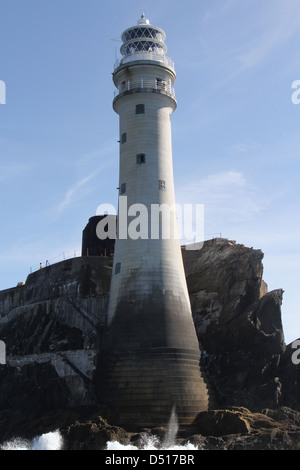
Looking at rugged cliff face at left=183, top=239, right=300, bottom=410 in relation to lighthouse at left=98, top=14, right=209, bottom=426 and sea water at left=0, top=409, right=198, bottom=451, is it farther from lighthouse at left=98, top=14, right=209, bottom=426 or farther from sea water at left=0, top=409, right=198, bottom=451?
sea water at left=0, top=409, right=198, bottom=451

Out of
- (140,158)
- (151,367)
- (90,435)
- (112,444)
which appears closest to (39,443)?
(90,435)

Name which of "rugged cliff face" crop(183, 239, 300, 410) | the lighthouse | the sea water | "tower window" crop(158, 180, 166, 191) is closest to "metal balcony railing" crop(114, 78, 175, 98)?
the lighthouse

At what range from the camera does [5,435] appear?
37.0 metres

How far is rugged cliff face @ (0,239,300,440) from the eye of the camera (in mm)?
39312

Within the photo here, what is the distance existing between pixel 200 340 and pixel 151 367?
782 cm

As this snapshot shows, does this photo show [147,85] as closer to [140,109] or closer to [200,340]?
[140,109]

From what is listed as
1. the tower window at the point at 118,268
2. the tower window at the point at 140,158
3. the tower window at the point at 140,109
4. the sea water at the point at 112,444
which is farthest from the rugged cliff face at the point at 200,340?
the tower window at the point at 140,109

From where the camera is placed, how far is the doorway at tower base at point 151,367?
37.0 metres

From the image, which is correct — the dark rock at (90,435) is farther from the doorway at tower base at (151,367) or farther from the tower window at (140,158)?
the tower window at (140,158)

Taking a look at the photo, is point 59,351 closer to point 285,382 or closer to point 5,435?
point 5,435

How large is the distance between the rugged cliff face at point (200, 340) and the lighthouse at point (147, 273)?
8.25ft

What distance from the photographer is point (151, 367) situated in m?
38.2
